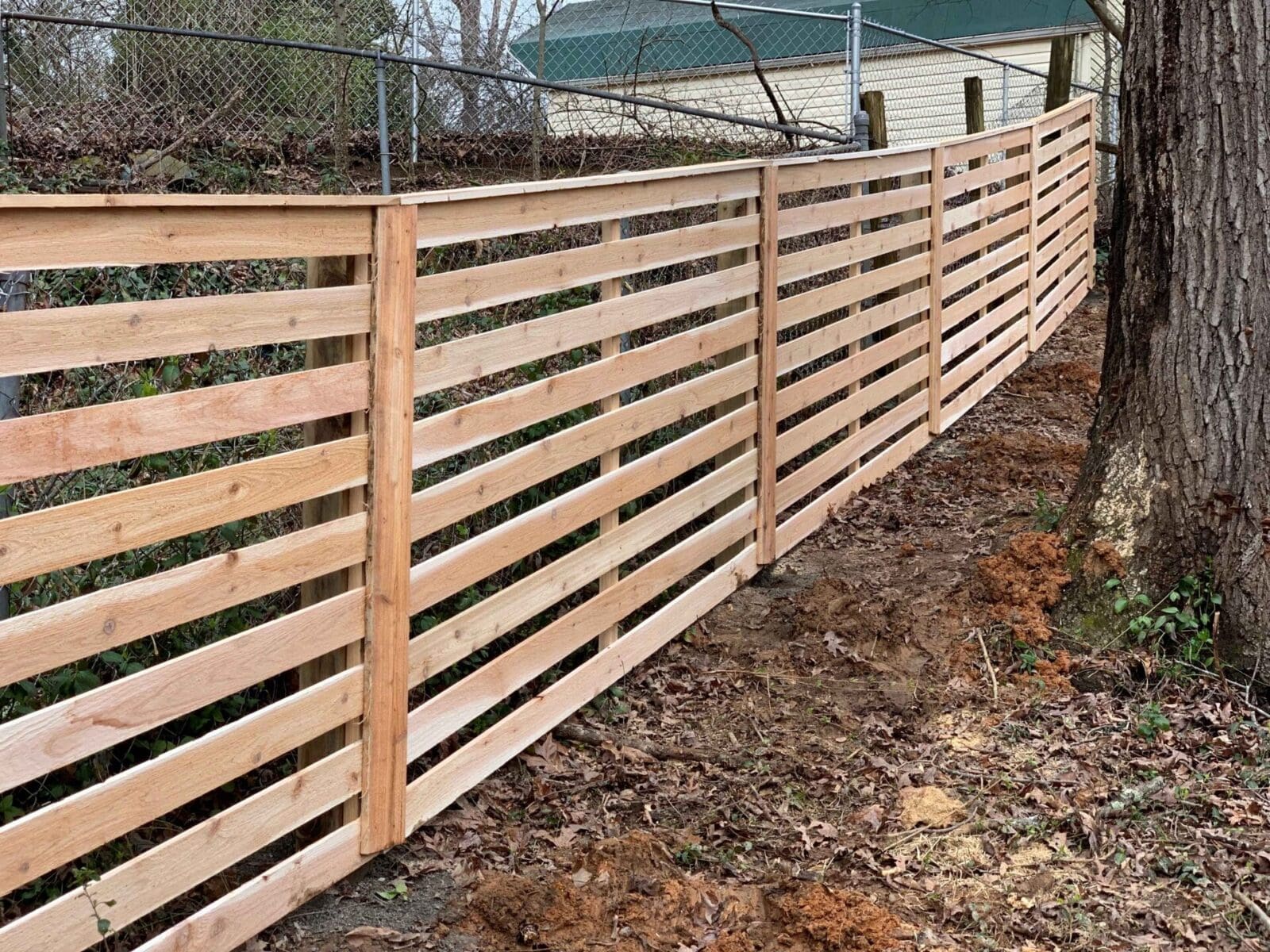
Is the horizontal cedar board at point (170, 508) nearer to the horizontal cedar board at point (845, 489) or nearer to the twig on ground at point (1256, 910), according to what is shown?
the twig on ground at point (1256, 910)

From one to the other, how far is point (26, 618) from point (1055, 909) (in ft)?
9.12

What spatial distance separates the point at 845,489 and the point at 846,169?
1.69 m

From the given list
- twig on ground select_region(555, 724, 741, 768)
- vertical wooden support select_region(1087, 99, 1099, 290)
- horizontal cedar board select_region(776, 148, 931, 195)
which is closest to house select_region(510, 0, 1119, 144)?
vertical wooden support select_region(1087, 99, 1099, 290)

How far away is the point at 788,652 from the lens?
18.8 feet

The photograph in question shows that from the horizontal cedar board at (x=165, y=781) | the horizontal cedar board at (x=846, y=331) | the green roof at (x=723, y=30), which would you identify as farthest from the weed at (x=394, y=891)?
the green roof at (x=723, y=30)

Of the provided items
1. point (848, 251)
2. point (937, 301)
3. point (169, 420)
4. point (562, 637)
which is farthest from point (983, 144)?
point (169, 420)

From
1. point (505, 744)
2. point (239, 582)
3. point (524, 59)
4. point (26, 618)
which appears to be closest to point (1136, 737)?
point (505, 744)

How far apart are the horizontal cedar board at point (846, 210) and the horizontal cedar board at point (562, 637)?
4.32 ft

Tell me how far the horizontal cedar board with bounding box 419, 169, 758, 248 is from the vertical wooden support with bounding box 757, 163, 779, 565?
0.50 ft

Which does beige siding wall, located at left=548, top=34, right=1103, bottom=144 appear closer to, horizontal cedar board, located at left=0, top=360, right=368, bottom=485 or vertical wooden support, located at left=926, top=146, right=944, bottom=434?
vertical wooden support, located at left=926, top=146, right=944, bottom=434

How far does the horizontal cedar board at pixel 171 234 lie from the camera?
105 inches

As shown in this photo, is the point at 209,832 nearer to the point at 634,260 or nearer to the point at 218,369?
the point at 218,369

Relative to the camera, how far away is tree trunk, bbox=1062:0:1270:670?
518 cm

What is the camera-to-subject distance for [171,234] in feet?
9.75
